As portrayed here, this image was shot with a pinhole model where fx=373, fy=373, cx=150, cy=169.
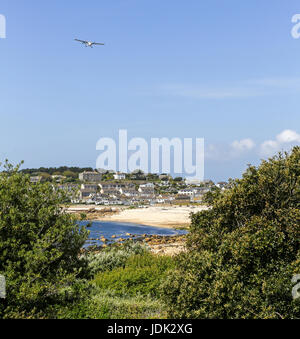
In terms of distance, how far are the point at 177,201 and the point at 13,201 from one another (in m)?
134

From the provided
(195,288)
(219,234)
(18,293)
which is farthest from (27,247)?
(219,234)

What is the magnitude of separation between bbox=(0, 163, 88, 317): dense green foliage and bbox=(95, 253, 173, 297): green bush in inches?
209

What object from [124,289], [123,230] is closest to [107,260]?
[124,289]

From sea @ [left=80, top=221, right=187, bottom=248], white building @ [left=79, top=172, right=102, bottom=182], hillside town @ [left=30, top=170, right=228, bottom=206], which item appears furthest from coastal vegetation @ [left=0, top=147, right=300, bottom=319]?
white building @ [left=79, top=172, right=102, bottom=182]

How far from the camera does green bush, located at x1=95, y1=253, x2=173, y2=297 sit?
1908 centimetres

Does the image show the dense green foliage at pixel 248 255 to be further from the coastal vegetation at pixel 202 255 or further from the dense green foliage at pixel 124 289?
the dense green foliage at pixel 124 289

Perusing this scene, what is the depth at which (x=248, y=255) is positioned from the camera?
11.5 meters

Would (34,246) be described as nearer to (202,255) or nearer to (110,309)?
(110,309)

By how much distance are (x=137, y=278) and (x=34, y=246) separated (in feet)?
30.5

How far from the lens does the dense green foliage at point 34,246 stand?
1158 centimetres

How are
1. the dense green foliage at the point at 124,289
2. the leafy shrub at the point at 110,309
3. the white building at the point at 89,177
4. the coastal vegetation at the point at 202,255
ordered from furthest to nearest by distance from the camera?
the white building at the point at 89,177
the dense green foliage at the point at 124,289
the leafy shrub at the point at 110,309
the coastal vegetation at the point at 202,255

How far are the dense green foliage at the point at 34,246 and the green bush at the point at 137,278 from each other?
5.30 m

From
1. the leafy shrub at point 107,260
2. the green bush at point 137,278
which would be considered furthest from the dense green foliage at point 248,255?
the leafy shrub at point 107,260
